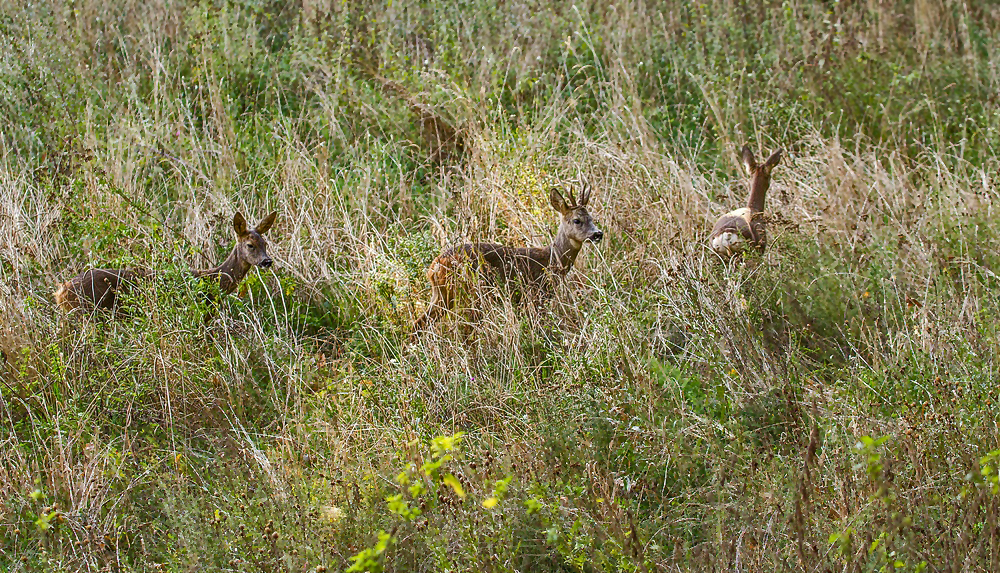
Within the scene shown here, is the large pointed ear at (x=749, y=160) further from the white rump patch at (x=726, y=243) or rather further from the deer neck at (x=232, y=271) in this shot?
the deer neck at (x=232, y=271)

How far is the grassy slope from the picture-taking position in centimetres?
333

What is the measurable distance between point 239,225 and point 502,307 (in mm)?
1392

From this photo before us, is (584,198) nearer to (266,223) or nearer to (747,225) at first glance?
(747,225)

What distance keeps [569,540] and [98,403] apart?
7.14 ft

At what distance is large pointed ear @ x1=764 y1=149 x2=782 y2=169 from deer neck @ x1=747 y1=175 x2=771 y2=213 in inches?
3.1

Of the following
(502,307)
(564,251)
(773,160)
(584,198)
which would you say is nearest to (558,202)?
(584,198)

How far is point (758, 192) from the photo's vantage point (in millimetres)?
5973

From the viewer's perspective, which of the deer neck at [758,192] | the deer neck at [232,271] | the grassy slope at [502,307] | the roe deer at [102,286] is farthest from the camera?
the deer neck at [758,192]

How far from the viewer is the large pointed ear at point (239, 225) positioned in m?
5.34

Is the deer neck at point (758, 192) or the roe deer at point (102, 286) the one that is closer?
the roe deer at point (102, 286)

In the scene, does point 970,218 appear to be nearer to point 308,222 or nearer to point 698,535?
point 698,535

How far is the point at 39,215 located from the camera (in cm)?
557

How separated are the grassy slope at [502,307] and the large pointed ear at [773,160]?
236 mm

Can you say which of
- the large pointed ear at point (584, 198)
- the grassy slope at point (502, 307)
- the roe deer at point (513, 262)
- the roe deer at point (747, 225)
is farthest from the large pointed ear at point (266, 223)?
the roe deer at point (747, 225)
